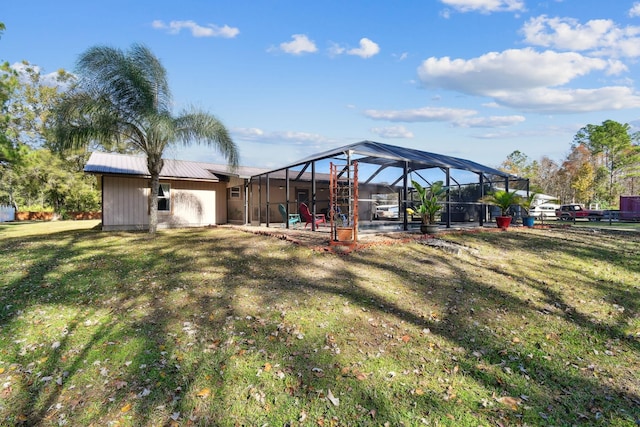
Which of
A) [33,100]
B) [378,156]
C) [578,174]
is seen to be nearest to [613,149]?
[578,174]

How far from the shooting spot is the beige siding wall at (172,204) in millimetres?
14039

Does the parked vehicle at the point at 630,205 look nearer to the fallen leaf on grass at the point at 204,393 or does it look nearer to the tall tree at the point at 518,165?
the tall tree at the point at 518,165

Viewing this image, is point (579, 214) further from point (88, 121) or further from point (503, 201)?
point (88, 121)

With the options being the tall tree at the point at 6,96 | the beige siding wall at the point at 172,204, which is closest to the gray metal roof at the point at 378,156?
the beige siding wall at the point at 172,204

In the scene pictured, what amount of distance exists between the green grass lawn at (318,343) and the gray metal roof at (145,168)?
25.0ft

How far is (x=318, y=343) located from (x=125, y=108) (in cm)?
1071

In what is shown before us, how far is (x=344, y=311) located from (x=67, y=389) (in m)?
3.14

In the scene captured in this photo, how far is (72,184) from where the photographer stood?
83.8 feet

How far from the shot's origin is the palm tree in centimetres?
1015

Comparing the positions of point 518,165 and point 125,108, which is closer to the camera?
point 125,108

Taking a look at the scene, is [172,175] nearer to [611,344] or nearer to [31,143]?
[611,344]

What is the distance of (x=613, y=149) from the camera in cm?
3644

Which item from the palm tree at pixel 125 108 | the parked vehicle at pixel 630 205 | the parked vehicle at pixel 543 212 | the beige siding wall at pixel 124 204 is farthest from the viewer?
the parked vehicle at pixel 630 205

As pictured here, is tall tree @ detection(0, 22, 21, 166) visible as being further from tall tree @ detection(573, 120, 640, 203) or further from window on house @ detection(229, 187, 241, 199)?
tall tree @ detection(573, 120, 640, 203)
